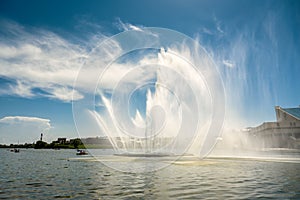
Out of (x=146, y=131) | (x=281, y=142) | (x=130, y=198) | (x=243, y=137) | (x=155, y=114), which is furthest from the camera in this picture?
(x=243, y=137)

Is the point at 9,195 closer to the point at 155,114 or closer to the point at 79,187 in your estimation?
the point at 79,187

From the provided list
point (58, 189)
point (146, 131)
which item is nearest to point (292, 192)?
point (58, 189)

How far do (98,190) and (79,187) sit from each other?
104 inches

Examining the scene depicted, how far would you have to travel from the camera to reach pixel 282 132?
12788cm

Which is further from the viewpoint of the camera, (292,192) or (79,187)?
(79,187)

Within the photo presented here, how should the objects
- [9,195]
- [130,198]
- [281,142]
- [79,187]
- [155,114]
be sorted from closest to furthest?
[130,198]
[9,195]
[79,187]
[155,114]
[281,142]

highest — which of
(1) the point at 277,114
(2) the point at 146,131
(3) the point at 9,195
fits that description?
(1) the point at 277,114

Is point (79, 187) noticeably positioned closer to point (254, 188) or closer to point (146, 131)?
point (254, 188)

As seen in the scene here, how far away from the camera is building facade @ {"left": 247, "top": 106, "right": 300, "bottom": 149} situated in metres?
125

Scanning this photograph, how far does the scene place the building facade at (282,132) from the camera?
125000 millimetres

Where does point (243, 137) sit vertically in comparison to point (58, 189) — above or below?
above

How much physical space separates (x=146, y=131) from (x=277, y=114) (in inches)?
4144

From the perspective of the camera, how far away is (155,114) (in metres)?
A: 75.2

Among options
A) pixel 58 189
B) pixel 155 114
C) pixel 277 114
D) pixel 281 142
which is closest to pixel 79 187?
pixel 58 189
